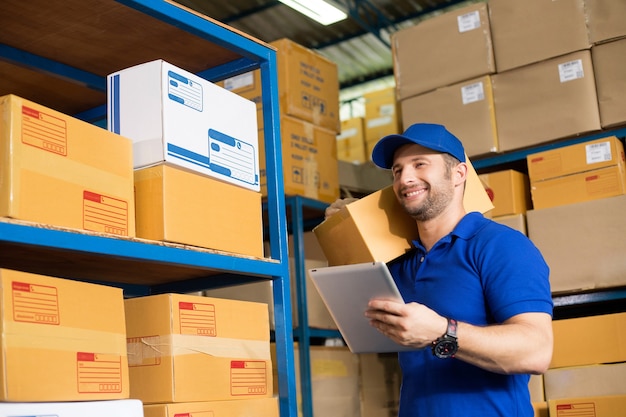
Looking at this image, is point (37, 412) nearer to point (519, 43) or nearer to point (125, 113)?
point (125, 113)

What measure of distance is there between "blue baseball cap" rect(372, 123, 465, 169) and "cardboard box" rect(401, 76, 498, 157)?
1661mm

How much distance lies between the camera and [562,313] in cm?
507

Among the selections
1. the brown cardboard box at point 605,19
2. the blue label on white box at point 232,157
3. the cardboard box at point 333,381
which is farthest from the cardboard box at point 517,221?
the blue label on white box at point 232,157

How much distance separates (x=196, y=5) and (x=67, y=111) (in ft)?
18.5

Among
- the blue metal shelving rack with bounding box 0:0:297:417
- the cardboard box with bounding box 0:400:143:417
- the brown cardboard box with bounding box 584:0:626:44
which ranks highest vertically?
the brown cardboard box with bounding box 584:0:626:44

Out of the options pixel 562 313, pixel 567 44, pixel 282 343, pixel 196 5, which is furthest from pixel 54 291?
pixel 196 5

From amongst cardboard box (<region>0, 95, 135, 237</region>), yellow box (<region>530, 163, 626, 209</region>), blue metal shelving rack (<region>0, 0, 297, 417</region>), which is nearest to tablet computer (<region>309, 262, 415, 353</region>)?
blue metal shelving rack (<region>0, 0, 297, 417</region>)

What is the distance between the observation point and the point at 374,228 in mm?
2998

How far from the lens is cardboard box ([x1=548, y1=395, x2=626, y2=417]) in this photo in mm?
3928

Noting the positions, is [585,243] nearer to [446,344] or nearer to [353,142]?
[446,344]

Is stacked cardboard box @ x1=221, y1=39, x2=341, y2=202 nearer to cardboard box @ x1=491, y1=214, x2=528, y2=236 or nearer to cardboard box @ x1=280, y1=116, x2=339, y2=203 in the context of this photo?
cardboard box @ x1=280, y1=116, x2=339, y2=203

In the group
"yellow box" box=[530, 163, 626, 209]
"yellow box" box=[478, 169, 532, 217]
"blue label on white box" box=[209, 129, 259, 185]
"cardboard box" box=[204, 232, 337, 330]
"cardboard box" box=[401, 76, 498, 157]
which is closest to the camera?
"blue label on white box" box=[209, 129, 259, 185]

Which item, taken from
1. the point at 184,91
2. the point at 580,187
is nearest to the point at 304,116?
the point at 580,187

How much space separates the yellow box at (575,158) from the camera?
14.2 ft
